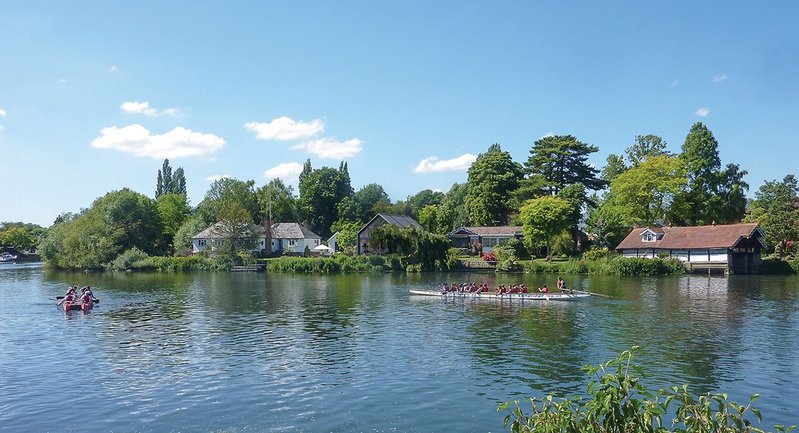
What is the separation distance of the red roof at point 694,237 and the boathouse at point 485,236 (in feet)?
59.8

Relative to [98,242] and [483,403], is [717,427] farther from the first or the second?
[98,242]

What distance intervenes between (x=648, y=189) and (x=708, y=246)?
13.6 metres

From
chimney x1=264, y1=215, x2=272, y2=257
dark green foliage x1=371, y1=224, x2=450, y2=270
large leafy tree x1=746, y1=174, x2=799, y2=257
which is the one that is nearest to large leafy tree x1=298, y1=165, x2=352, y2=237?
chimney x1=264, y1=215, x2=272, y2=257

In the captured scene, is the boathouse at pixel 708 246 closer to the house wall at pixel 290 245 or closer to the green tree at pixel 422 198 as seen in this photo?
the house wall at pixel 290 245

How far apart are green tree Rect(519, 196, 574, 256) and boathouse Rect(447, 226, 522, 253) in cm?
803

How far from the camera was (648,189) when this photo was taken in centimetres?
8838

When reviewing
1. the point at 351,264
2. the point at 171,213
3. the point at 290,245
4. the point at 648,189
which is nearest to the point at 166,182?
the point at 171,213

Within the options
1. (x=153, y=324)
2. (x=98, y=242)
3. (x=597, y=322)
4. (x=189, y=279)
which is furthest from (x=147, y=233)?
(x=597, y=322)

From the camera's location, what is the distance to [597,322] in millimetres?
38438

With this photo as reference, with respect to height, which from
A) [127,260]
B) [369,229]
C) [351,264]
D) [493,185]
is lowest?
[351,264]

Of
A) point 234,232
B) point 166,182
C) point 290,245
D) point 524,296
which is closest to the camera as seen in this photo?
point 524,296

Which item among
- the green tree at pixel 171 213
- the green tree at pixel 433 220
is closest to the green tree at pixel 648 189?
the green tree at pixel 433 220

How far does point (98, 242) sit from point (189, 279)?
32.0 meters

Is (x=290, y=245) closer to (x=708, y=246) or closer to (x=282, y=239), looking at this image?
(x=282, y=239)
